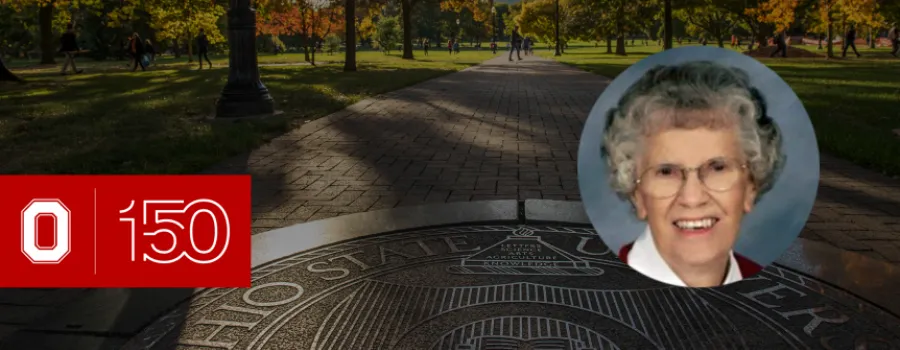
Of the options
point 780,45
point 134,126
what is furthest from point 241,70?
point 780,45

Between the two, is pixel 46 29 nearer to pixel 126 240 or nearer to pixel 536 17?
pixel 126 240

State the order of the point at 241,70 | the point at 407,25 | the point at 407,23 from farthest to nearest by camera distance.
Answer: the point at 407,25
the point at 407,23
the point at 241,70

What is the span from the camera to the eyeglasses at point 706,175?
1.36m

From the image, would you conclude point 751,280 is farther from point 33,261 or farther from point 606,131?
point 33,261

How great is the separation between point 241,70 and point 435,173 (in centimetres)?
575

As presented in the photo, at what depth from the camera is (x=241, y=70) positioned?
10961mm

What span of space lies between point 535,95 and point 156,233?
1164 centimetres

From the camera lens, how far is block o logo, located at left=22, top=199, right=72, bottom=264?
378 centimetres

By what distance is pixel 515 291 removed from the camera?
3.27 metres

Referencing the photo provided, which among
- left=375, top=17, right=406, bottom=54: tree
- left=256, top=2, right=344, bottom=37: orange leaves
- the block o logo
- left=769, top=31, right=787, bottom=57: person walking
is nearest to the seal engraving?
the block o logo

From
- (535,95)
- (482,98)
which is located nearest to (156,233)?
(482,98)

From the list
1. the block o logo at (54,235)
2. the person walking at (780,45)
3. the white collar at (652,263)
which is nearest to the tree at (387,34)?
the person walking at (780,45)

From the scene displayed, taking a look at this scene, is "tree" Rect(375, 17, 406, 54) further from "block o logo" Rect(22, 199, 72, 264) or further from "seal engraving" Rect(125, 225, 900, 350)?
"seal engraving" Rect(125, 225, 900, 350)

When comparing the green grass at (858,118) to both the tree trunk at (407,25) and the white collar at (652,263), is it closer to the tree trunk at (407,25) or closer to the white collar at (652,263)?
the white collar at (652,263)
